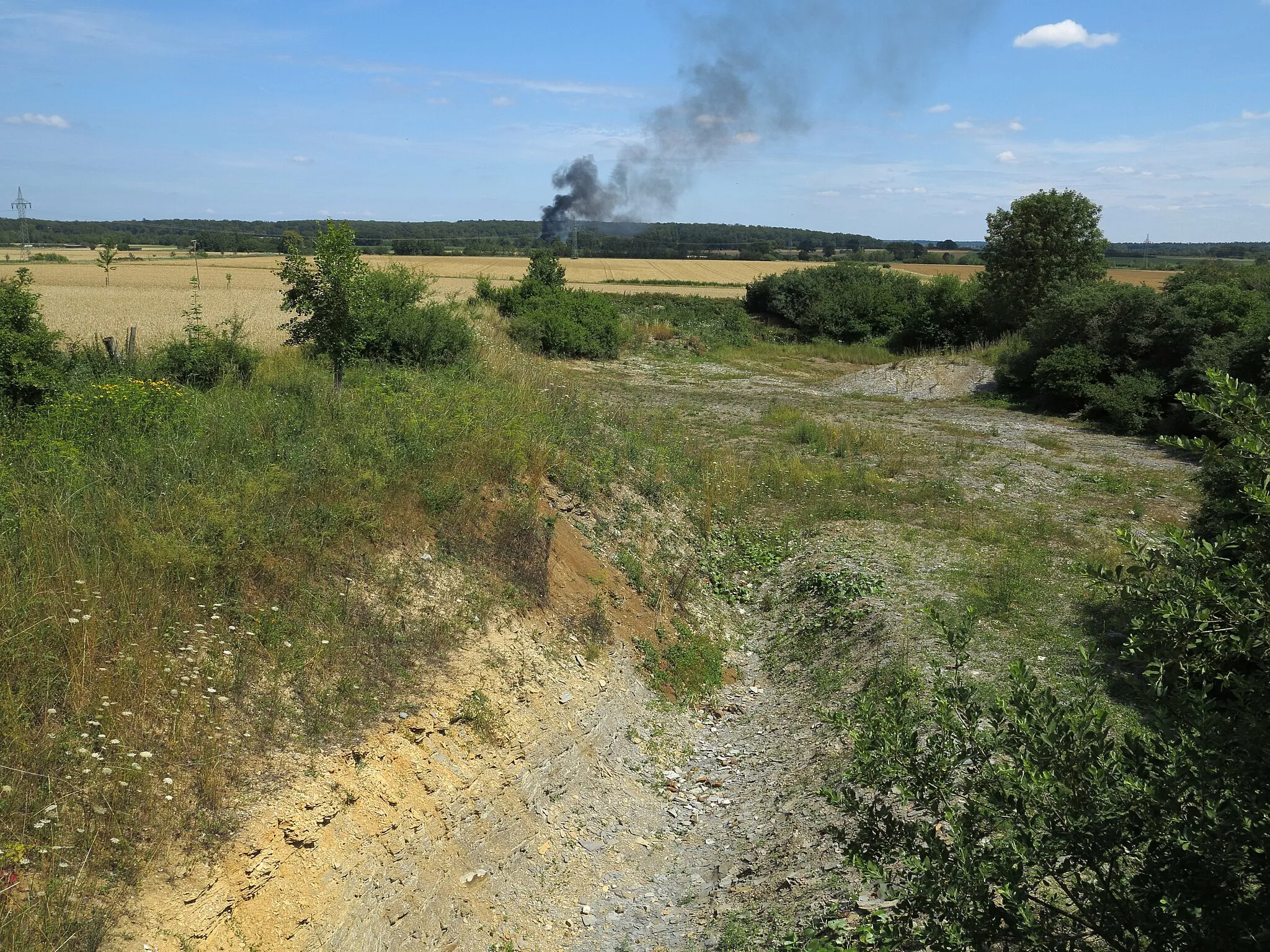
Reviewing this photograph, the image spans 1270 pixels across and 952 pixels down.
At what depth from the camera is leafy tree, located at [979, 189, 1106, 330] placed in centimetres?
3356

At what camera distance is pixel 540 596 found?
27.4 feet

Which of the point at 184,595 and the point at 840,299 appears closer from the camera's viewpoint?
the point at 184,595

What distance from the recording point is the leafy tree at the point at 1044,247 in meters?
33.6

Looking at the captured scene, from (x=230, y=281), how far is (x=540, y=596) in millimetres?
16436

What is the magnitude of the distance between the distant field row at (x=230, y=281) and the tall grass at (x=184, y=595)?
2958 millimetres

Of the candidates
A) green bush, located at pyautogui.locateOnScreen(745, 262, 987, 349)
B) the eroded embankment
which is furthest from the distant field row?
green bush, located at pyautogui.locateOnScreen(745, 262, 987, 349)

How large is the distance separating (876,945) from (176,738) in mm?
4078

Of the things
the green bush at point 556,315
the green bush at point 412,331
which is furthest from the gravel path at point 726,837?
the green bush at point 556,315

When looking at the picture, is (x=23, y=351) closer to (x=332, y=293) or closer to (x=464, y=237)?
(x=332, y=293)

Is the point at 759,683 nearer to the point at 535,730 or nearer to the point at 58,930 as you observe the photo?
the point at 535,730

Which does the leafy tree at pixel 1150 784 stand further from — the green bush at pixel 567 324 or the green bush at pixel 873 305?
the green bush at pixel 873 305

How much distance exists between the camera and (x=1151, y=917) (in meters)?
2.93

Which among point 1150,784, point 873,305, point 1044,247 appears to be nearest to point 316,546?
point 1150,784

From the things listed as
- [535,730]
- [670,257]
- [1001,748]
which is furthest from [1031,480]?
[670,257]
